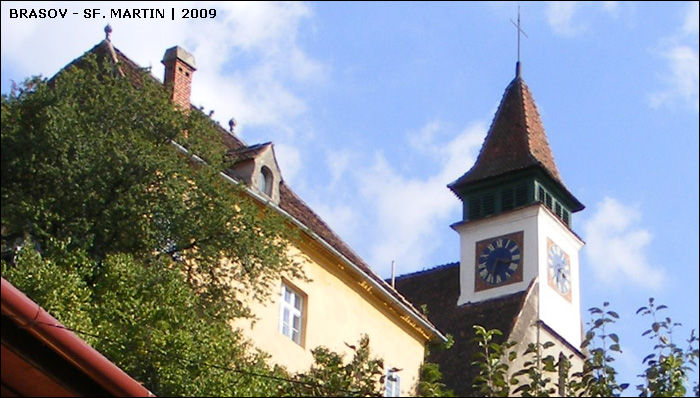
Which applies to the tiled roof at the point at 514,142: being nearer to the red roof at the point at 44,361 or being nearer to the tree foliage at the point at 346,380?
the tree foliage at the point at 346,380

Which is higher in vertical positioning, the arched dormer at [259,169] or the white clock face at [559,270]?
the white clock face at [559,270]

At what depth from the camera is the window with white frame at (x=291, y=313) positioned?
2683 centimetres

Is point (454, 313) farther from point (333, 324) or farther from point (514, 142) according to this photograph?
point (333, 324)

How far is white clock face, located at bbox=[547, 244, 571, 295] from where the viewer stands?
44.2 m

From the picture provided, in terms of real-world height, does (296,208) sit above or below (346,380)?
above

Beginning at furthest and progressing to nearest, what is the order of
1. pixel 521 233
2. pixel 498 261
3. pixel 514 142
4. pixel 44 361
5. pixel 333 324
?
1. pixel 514 142
2. pixel 498 261
3. pixel 521 233
4. pixel 333 324
5. pixel 44 361

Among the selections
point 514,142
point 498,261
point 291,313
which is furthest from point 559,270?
point 291,313

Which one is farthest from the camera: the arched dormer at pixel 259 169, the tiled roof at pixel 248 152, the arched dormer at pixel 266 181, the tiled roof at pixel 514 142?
the tiled roof at pixel 514 142

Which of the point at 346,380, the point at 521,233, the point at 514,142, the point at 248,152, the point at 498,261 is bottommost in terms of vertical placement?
the point at 346,380

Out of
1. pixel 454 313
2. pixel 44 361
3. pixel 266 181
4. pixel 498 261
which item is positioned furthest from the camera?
pixel 498 261

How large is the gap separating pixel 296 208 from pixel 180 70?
3.44 metres

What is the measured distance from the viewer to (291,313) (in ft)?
89.1

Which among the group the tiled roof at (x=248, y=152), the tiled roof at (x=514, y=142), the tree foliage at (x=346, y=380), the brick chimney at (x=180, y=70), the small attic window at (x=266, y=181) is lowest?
the tree foliage at (x=346, y=380)

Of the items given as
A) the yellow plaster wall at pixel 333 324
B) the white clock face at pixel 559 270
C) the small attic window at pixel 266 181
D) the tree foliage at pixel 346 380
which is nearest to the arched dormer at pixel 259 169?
the small attic window at pixel 266 181
